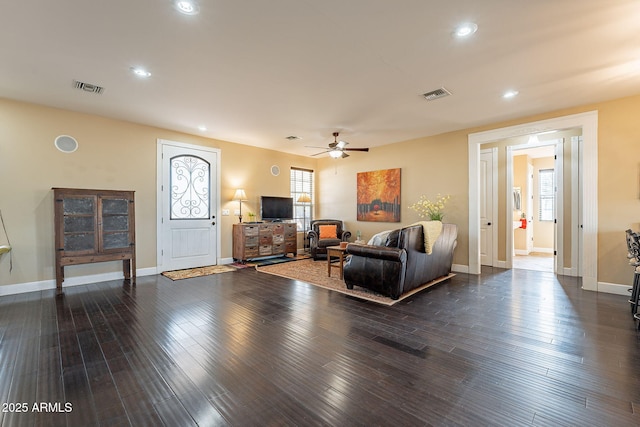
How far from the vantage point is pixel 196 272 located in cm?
557

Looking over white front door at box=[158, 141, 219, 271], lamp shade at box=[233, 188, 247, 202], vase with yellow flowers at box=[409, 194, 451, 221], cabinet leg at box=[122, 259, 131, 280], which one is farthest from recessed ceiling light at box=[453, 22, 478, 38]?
cabinet leg at box=[122, 259, 131, 280]

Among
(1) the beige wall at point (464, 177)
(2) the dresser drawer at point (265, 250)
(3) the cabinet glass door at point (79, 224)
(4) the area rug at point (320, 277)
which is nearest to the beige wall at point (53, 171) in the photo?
(3) the cabinet glass door at point (79, 224)

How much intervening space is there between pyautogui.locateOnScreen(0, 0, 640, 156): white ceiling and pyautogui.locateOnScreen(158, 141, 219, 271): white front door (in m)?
1.26

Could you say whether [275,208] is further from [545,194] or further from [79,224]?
[545,194]

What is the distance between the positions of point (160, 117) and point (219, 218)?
8.19 ft

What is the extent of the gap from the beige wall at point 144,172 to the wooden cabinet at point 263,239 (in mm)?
348

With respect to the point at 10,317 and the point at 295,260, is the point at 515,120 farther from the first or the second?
the point at 10,317

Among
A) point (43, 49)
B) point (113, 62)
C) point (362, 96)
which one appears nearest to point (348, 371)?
point (362, 96)

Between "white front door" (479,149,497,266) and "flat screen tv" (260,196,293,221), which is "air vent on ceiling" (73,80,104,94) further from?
"white front door" (479,149,497,266)

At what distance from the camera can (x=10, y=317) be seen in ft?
10.6

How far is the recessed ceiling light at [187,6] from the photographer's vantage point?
2.20 metres

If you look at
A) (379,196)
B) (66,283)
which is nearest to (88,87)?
(66,283)

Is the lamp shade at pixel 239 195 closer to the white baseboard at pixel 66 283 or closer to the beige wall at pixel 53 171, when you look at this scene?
the beige wall at pixel 53 171

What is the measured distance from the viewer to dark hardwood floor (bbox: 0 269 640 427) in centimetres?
167
